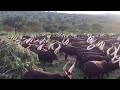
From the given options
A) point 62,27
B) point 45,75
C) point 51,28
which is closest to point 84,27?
point 62,27

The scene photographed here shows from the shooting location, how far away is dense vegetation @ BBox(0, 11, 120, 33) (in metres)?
4.33

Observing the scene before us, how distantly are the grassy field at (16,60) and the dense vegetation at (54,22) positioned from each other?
138mm

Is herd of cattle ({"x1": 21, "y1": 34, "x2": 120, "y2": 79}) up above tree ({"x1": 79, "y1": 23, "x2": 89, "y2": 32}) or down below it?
below

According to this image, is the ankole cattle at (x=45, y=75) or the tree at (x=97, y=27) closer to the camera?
the ankole cattle at (x=45, y=75)

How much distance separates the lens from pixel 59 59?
430 centimetres

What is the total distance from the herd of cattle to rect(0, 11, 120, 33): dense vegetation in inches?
3.5

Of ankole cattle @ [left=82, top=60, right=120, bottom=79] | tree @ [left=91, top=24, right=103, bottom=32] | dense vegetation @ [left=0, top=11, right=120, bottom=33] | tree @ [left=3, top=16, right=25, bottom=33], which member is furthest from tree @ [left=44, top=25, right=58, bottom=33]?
ankole cattle @ [left=82, top=60, right=120, bottom=79]

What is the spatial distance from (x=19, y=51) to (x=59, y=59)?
48 centimetres

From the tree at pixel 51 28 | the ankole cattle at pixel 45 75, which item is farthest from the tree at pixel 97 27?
the ankole cattle at pixel 45 75

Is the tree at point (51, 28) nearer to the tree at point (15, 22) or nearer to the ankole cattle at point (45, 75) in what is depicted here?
the tree at point (15, 22)

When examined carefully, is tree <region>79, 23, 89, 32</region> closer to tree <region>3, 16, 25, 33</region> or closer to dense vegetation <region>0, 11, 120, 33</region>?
dense vegetation <region>0, 11, 120, 33</region>

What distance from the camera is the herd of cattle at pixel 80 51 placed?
Result: 4215mm
